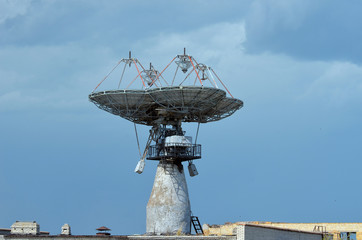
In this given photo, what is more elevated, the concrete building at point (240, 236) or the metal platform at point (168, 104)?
the metal platform at point (168, 104)

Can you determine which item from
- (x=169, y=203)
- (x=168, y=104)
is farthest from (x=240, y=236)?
(x=168, y=104)

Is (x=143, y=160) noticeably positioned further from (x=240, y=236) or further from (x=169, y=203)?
(x=240, y=236)

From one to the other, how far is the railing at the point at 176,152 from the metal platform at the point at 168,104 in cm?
262

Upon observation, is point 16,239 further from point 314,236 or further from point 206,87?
point 314,236

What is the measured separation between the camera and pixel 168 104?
64.2 metres

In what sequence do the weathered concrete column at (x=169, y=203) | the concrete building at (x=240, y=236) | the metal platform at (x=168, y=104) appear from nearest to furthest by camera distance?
the concrete building at (x=240, y=236) < the metal platform at (x=168, y=104) < the weathered concrete column at (x=169, y=203)

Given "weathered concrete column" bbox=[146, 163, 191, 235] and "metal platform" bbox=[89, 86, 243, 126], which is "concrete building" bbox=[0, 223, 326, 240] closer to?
"weathered concrete column" bbox=[146, 163, 191, 235]

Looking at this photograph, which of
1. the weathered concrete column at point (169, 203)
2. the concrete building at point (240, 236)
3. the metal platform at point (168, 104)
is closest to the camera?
the concrete building at point (240, 236)

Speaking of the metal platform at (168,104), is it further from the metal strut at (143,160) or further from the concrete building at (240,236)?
the concrete building at (240,236)

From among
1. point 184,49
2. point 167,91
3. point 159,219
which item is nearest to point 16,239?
point 159,219

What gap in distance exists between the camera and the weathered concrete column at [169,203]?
218ft

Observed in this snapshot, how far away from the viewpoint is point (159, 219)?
66625 millimetres

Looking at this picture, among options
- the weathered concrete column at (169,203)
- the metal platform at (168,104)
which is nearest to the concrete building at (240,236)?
the weathered concrete column at (169,203)

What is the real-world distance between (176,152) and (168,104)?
4954 millimetres
